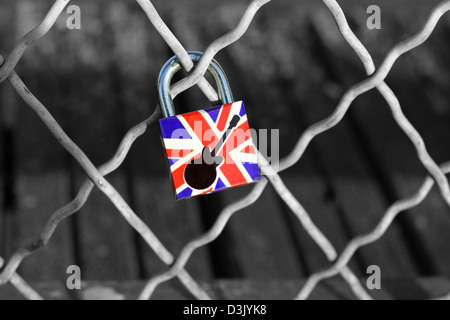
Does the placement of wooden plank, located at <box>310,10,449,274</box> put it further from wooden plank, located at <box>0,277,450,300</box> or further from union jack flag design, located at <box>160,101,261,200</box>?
union jack flag design, located at <box>160,101,261,200</box>

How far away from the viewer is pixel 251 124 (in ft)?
4.73

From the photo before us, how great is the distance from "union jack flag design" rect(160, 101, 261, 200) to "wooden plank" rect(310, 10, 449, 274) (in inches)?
24.2

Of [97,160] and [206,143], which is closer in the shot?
[206,143]

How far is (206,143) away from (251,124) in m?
0.83

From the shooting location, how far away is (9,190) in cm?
120

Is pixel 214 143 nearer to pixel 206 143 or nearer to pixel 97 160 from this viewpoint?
pixel 206 143

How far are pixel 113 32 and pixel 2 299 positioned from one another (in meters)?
1.11

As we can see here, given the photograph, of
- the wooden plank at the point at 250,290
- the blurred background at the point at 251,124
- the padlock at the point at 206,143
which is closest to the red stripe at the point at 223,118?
the padlock at the point at 206,143

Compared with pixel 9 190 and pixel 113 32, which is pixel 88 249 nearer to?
pixel 9 190

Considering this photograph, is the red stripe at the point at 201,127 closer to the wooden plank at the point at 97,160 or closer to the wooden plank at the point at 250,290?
the wooden plank at the point at 250,290

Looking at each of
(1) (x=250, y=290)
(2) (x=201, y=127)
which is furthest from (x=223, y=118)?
(1) (x=250, y=290)

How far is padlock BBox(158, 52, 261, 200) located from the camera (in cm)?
61

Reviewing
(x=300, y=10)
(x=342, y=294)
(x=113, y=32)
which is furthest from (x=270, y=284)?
(x=300, y=10)

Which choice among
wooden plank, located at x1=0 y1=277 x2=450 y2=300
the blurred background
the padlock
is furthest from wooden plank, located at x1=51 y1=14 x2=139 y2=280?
the padlock
